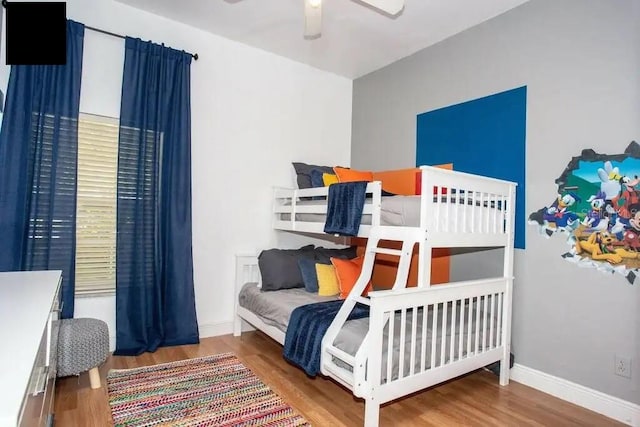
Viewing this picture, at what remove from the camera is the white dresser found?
73cm

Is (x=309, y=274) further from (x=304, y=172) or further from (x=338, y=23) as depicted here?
(x=338, y=23)

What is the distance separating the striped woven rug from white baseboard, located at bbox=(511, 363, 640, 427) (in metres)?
1.68

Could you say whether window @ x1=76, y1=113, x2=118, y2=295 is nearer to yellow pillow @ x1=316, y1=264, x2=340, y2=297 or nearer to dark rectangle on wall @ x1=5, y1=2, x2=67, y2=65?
dark rectangle on wall @ x1=5, y1=2, x2=67, y2=65

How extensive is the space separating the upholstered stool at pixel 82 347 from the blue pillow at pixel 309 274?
150 cm

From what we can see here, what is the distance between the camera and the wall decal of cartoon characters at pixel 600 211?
86.7 inches

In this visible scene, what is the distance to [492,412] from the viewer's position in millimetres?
2225

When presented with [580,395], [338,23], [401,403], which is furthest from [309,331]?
[338,23]

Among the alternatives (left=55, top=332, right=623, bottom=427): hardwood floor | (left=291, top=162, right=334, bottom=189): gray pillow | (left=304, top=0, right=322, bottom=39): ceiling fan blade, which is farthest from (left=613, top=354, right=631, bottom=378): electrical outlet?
(left=304, top=0, right=322, bottom=39): ceiling fan blade

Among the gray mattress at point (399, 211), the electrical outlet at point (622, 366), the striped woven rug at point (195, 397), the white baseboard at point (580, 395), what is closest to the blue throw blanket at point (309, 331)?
the striped woven rug at point (195, 397)

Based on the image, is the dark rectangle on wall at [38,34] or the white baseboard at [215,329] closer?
the dark rectangle on wall at [38,34]

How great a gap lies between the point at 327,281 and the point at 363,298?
0.99 meters

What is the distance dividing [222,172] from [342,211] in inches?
54.8

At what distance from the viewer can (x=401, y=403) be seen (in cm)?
232

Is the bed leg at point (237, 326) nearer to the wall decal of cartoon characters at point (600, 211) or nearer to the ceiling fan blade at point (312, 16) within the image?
the ceiling fan blade at point (312, 16)
